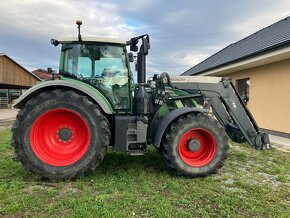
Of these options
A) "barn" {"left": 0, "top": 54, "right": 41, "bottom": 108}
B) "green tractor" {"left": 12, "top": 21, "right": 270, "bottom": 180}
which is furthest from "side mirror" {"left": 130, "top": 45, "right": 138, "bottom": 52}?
"barn" {"left": 0, "top": 54, "right": 41, "bottom": 108}

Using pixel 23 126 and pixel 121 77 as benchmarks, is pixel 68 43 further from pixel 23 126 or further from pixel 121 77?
pixel 23 126

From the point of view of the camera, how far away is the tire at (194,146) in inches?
187

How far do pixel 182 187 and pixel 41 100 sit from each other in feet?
8.20

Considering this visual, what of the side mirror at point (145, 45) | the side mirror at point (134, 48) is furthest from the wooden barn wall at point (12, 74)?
the side mirror at point (145, 45)

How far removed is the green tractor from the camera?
14.6ft

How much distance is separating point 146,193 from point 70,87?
200cm

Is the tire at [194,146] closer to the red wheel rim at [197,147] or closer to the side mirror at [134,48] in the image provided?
the red wheel rim at [197,147]

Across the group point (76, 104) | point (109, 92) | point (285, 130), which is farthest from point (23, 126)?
point (285, 130)

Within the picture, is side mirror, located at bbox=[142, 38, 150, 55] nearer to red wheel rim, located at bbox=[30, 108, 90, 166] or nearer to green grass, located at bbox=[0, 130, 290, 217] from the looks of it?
red wheel rim, located at bbox=[30, 108, 90, 166]

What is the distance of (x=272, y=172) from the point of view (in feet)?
17.4

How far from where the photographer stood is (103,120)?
4.57 metres

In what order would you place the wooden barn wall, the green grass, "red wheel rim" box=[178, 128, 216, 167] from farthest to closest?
1. the wooden barn wall
2. "red wheel rim" box=[178, 128, 216, 167]
3. the green grass

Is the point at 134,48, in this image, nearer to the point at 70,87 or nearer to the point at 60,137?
the point at 70,87

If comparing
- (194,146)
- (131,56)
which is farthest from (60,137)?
(194,146)
